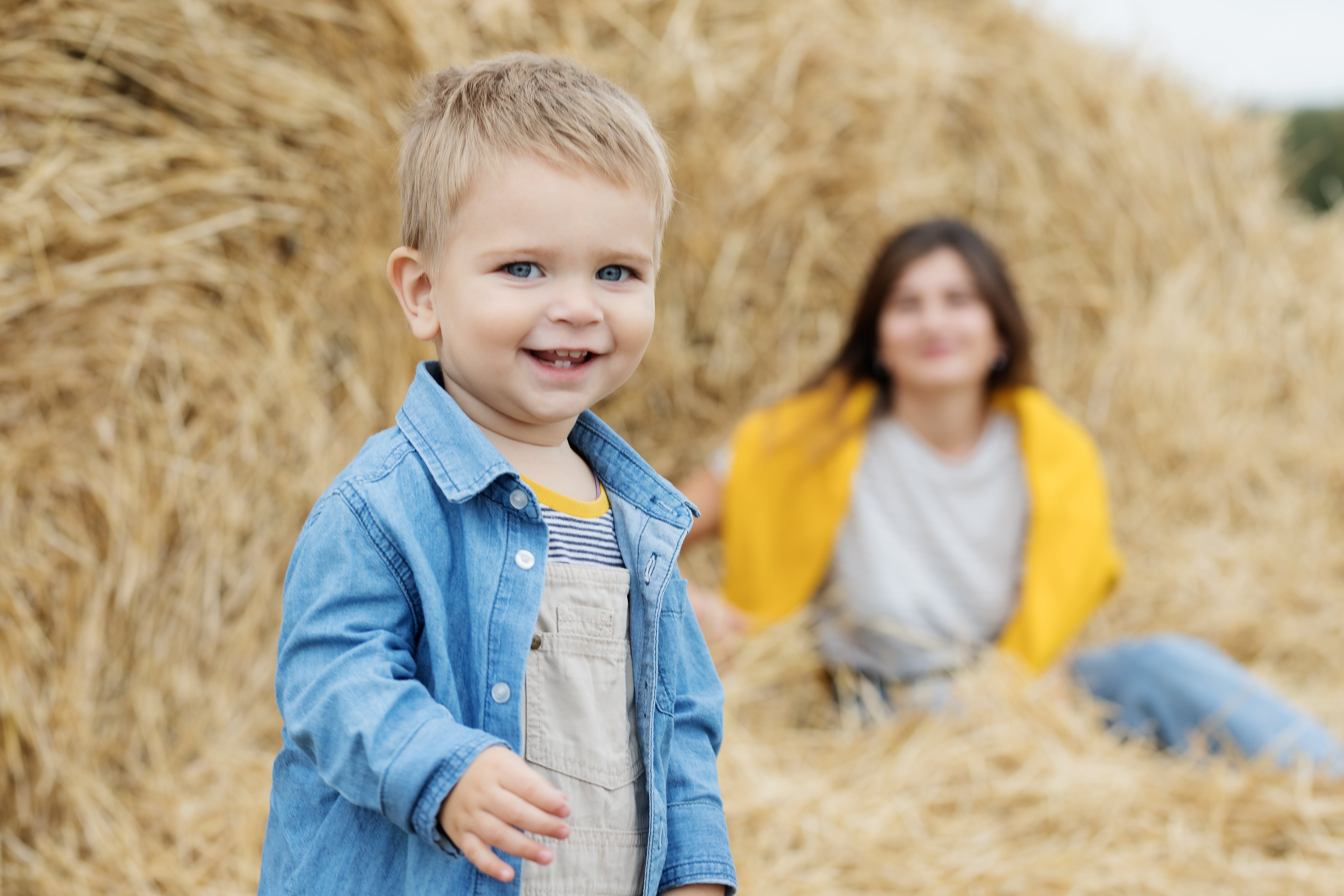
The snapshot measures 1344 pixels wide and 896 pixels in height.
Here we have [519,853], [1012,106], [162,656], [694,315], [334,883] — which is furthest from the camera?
[1012,106]

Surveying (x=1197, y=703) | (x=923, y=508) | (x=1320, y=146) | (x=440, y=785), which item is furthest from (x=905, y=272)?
(x=1320, y=146)

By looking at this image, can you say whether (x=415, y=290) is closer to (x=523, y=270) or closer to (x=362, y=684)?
(x=523, y=270)

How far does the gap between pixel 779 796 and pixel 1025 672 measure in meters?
0.69

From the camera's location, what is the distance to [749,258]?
9.50 ft

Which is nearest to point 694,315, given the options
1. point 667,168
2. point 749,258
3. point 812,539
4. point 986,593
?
point 749,258

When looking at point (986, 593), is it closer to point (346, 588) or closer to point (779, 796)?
point (779, 796)

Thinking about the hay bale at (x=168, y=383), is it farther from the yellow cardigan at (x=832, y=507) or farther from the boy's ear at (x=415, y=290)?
the boy's ear at (x=415, y=290)

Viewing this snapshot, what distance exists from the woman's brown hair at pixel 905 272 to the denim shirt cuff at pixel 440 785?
197cm

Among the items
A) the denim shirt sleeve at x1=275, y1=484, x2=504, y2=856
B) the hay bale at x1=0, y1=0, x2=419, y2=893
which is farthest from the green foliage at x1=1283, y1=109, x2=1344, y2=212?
the denim shirt sleeve at x1=275, y1=484, x2=504, y2=856

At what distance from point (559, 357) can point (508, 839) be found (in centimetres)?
36

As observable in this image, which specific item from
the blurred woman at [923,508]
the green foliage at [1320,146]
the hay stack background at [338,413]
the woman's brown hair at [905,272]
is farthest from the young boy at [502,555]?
the green foliage at [1320,146]

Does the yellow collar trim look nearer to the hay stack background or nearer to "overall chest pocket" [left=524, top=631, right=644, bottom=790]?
"overall chest pocket" [left=524, top=631, right=644, bottom=790]

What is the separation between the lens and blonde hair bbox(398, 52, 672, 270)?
896 millimetres

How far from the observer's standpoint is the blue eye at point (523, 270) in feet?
2.99
